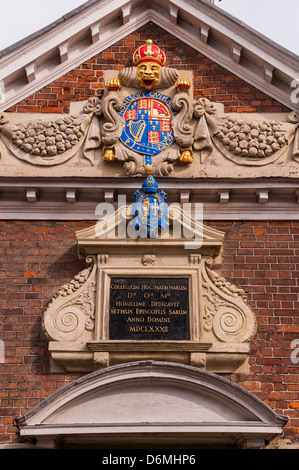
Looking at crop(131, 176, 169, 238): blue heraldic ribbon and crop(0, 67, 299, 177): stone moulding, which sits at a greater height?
crop(0, 67, 299, 177): stone moulding

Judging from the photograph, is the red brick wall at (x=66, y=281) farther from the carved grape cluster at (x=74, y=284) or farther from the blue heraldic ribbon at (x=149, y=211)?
the blue heraldic ribbon at (x=149, y=211)

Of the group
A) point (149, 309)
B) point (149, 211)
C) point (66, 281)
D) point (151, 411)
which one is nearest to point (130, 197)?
point (149, 211)

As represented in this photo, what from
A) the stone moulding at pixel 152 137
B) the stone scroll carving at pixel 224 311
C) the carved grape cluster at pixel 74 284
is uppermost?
the stone moulding at pixel 152 137

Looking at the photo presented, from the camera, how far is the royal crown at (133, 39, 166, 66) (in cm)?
1032

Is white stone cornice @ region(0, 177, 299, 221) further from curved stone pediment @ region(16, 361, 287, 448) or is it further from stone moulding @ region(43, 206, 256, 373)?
curved stone pediment @ region(16, 361, 287, 448)

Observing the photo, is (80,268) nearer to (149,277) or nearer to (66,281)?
(66,281)

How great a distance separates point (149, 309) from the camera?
353 inches

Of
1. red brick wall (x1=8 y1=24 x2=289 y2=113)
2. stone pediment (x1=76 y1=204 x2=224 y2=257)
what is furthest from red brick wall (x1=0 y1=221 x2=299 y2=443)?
red brick wall (x1=8 y1=24 x2=289 y2=113)

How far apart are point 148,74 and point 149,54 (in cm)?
30

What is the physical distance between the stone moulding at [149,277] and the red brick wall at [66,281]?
18cm

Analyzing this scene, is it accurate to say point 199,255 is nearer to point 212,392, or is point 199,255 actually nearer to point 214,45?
point 212,392

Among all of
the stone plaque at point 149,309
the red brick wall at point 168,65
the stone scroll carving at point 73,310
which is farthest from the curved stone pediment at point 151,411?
the red brick wall at point 168,65

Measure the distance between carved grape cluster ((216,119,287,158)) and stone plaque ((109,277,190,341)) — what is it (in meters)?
1.89

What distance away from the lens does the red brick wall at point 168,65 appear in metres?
10.3
